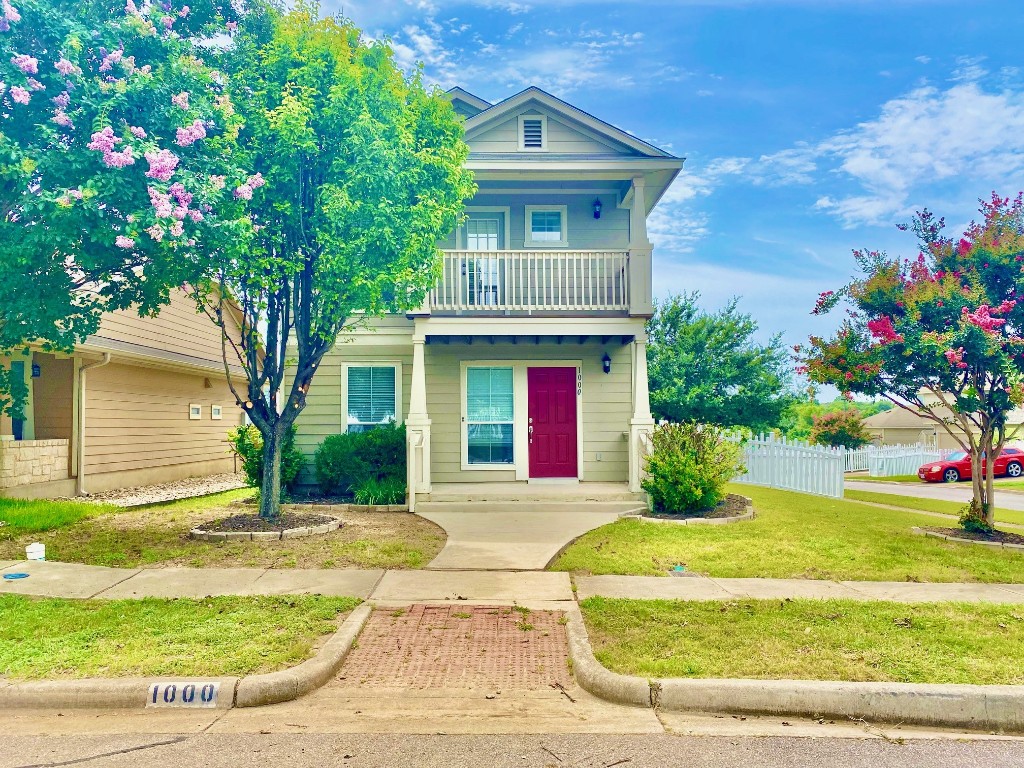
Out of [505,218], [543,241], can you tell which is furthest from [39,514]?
[543,241]

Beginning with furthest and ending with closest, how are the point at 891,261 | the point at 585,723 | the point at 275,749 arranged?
the point at 891,261
the point at 585,723
the point at 275,749

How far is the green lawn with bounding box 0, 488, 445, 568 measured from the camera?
24.9 feet

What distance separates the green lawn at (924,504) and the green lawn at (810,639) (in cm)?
888

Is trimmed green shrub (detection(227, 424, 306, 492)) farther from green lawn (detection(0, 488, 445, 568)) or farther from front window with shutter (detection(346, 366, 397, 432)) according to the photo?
green lawn (detection(0, 488, 445, 568))

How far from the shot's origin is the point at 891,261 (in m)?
10.0

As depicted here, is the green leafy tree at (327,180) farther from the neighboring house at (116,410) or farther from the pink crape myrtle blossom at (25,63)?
the neighboring house at (116,410)

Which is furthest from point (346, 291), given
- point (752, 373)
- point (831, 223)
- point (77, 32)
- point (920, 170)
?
point (831, 223)

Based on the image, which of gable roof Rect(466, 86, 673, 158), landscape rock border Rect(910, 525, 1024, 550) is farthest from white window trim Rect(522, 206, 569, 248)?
landscape rock border Rect(910, 525, 1024, 550)

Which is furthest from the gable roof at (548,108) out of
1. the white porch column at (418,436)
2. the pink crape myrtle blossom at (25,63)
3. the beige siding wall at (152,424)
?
the beige siding wall at (152,424)

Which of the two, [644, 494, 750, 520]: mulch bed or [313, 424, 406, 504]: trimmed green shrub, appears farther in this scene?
[313, 424, 406, 504]: trimmed green shrub

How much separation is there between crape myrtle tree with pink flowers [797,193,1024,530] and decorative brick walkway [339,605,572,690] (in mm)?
6855

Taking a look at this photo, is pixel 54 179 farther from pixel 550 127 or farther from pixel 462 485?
pixel 550 127

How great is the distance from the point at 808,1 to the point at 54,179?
12184 mm

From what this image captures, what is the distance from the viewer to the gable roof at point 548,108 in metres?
13.1
